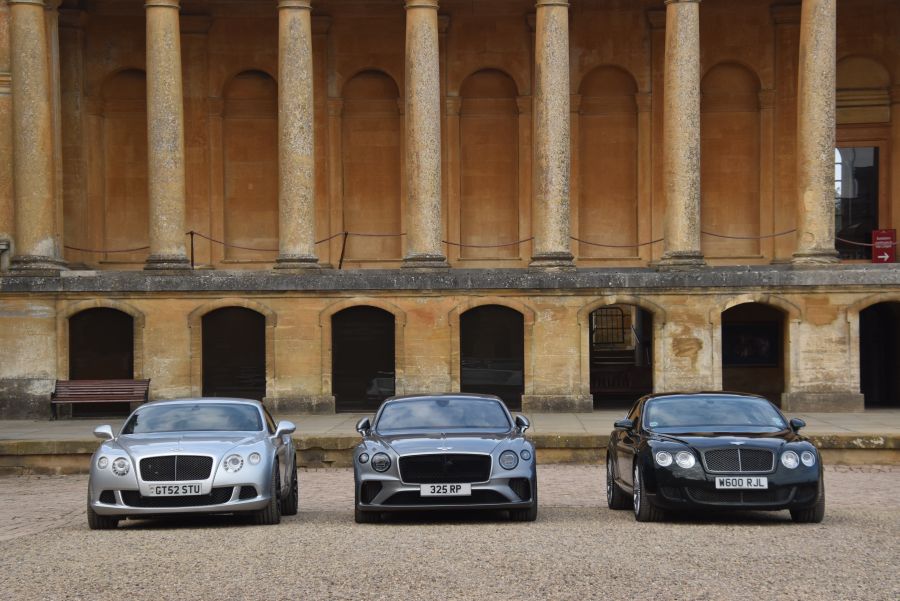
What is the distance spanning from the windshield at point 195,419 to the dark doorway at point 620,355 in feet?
69.2

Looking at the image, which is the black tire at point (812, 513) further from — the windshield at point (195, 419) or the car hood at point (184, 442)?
the windshield at point (195, 419)

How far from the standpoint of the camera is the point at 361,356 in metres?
39.8

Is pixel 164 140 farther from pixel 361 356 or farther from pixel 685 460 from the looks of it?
pixel 685 460

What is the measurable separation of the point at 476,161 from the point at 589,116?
3.72 m

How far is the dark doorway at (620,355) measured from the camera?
4284cm

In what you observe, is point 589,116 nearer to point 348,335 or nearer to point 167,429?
point 348,335

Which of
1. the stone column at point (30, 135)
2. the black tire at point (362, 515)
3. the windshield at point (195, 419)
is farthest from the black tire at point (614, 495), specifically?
the stone column at point (30, 135)

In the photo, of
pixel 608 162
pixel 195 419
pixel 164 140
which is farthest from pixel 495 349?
pixel 195 419

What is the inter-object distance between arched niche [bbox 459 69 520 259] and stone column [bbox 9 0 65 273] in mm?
12876

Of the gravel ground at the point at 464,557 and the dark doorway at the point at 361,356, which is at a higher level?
the dark doorway at the point at 361,356

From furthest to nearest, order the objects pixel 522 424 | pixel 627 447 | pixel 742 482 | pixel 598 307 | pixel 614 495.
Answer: pixel 598 307, pixel 614 495, pixel 522 424, pixel 627 447, pixel 742 482

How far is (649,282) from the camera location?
128 ft

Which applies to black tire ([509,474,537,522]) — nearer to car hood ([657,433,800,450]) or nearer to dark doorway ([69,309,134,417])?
car hood ([657,433,800,450])

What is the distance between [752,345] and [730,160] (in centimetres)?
667
